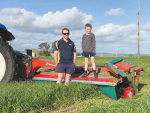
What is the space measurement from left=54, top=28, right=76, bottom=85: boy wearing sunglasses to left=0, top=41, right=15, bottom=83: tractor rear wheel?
1076 millimetres

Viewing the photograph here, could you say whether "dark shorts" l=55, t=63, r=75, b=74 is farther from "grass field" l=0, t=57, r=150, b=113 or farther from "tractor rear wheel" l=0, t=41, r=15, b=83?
"tractor rear wheel" l=0, t=41, r=15, b=83

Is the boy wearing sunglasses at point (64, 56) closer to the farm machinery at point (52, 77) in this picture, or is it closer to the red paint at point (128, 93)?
the farm machinery at point (52, 77)

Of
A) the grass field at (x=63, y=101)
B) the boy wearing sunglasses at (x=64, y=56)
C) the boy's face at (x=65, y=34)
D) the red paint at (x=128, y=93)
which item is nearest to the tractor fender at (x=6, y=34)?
the boy wearing sunglasses at (x=64, y=56)

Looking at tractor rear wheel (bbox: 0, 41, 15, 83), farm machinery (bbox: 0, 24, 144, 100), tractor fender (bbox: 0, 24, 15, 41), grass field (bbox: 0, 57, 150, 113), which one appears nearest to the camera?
grass field (bbox: 0, 57, 150, 113)

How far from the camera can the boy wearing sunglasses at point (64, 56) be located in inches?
152

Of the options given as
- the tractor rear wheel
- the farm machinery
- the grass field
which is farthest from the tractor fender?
the grass field

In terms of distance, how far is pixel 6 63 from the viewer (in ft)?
13.1

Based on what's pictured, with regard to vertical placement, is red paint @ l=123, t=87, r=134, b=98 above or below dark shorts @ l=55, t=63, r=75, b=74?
below

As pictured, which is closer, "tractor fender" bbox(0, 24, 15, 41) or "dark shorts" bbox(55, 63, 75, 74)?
"dark shorts" bbox(55, 63, 75, 74)

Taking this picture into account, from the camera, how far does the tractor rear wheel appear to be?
3982 mm

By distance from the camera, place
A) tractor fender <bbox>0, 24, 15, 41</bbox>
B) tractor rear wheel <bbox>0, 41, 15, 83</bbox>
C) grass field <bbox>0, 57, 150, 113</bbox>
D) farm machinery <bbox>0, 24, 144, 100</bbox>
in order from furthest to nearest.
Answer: tractor fender <bbox>0, 24, 15, 41</bbox> < tractor rear wheel <bbox>0, 41, 15, 83</bbox> < farm machinery <bbox>0, 24, 144, 100</bbox> < grass field <bbox>0, 57, 150, 113</bbox>

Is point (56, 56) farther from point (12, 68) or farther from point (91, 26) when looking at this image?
point (91, 26)

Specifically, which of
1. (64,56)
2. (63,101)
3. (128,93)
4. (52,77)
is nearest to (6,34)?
(52,77)

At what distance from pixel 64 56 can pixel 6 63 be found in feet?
4.53
